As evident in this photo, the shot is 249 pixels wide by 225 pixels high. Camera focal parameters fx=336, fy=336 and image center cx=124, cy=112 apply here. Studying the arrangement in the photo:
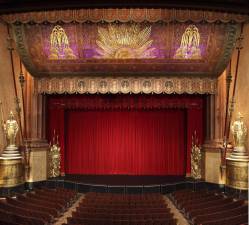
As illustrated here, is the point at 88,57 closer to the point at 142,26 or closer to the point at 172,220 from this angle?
the point at 142,26

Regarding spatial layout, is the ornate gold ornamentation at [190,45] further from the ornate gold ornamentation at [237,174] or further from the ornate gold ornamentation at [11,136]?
the ornate gold ornamentation at [11,136]

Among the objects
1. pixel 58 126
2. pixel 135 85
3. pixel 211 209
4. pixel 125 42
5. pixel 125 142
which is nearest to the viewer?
pixel 211 209

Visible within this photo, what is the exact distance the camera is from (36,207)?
10000 millimetres

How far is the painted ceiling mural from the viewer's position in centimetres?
1265

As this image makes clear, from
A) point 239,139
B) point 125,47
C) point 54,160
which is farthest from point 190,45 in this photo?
point 54,160

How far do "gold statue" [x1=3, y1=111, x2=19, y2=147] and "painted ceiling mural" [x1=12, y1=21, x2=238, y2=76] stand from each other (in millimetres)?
2368

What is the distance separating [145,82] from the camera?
14.3 metres

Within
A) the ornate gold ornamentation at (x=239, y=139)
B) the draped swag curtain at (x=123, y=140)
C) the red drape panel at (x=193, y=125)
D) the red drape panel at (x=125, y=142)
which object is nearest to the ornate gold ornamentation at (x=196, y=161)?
the red drape panel at (x=193, y=125)

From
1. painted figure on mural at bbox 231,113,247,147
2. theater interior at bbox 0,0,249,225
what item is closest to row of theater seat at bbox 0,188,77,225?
→ theater interior at bbox 0,0,249,225

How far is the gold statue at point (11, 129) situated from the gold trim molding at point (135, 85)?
2346mm

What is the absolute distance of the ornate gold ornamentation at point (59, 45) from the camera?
12932 millimetres

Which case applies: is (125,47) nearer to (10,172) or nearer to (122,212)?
(122,212)

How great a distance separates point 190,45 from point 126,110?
5419 millimetres

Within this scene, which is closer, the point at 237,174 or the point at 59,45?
the point at 237,174
